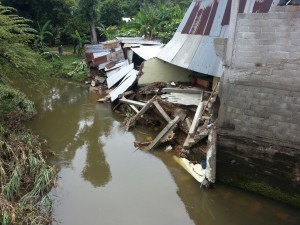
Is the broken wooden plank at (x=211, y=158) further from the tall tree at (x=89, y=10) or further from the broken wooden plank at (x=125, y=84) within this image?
the tall tree at (x=89, y=10)

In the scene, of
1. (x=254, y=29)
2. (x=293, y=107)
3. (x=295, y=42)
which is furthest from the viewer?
(x=254, y=29)

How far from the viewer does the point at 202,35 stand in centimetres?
1093

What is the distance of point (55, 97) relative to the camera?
48.4ft

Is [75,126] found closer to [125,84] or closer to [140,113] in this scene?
[140,113]

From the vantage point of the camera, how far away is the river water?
638 cm

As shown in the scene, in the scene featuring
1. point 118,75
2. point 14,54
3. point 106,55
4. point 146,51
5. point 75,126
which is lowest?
point 75,126

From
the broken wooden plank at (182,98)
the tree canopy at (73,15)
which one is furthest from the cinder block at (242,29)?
the tree canopy at (73,15)

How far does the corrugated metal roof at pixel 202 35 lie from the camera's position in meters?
9.43

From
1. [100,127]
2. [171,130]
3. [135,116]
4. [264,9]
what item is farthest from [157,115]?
[264,9]

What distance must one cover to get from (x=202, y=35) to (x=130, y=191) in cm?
614

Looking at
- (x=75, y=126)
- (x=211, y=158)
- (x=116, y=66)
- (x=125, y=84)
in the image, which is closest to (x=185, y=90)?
(x=125, y=84)

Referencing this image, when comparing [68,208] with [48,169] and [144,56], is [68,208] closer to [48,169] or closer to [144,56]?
[48,169]

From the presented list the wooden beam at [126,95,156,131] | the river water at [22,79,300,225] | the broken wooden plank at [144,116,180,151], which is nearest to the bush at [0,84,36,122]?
the river water at [22,79,300,225]

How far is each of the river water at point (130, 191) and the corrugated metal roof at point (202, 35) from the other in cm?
282
